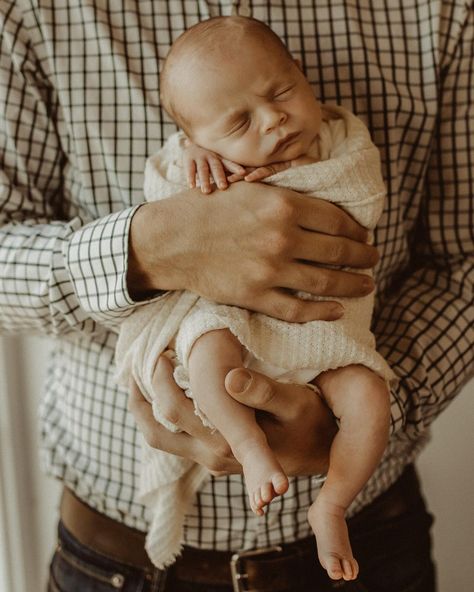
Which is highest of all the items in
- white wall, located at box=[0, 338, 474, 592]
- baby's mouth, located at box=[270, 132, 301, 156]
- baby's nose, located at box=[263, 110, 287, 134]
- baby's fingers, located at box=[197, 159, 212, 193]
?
baby's nose, located at box=[263, 110, 287, 134]

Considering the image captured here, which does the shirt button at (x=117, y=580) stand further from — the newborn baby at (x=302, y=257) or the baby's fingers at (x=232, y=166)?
the baby's fingers at (x=232, y=166)

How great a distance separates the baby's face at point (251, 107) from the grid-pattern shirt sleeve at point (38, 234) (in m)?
0.16

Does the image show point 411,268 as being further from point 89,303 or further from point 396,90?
point 89,303

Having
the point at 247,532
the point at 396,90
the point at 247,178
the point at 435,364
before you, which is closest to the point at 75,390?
the point at 247,532

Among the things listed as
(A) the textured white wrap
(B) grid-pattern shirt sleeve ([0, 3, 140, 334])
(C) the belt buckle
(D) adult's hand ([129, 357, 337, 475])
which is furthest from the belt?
(B) grid-pattern shirt sleeve ([0, 3, 140, 334])

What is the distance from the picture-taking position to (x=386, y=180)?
1086 millimetres

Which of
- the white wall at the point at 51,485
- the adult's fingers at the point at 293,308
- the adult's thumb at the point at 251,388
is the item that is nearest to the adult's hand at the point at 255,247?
the adult's fingers at the point at 293,308

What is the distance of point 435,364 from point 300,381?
300mm

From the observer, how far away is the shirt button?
112cm

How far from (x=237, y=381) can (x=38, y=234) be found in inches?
16.9

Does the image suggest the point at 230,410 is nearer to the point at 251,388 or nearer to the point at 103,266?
the point at 251,388

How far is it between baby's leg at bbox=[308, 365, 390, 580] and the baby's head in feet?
1.05

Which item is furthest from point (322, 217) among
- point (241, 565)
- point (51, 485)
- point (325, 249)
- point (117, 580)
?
point (51, 485)

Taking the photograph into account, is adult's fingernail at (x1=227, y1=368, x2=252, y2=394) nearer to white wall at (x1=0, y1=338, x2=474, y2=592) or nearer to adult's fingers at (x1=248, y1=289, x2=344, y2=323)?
adult's fingers at (x1=248, y1=289, x2=344, y2=323)
